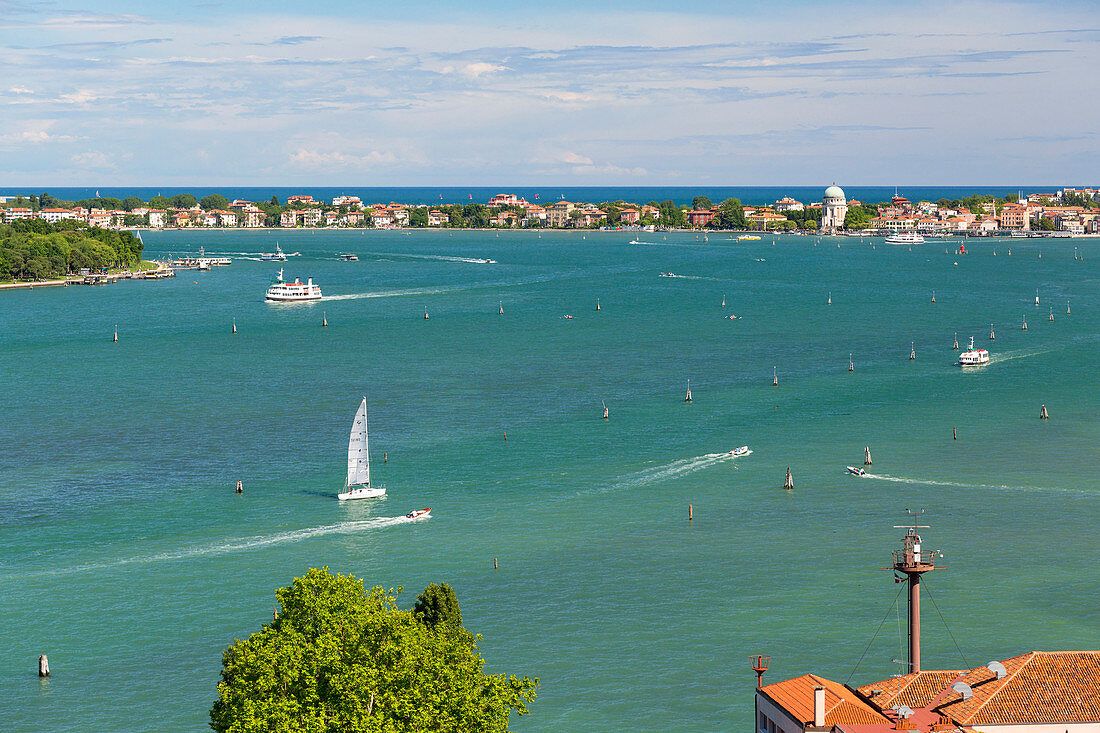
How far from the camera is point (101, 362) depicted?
130 m

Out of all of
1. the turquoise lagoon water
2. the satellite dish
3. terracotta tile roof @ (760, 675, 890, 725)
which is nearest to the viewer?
terracotta tile roof @ (760, 675, 890, 725)

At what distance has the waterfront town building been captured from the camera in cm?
3231

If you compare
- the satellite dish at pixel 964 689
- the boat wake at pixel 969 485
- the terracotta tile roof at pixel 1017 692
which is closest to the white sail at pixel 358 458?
the boat wake at pixel 969 485

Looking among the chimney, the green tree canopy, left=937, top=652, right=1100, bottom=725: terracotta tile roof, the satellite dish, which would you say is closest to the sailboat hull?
the green tree canopy

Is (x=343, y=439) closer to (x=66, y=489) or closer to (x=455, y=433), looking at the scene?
(x=455, y=433)

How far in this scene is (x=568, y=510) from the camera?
71438 mm

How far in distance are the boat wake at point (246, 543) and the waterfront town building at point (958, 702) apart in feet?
116

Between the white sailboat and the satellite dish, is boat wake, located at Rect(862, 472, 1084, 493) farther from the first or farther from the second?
the satellite dish

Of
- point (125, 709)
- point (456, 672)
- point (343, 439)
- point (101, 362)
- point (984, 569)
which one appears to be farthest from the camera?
point (101, 362)

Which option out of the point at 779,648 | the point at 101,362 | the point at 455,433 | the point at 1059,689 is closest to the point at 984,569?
the point at 779,648

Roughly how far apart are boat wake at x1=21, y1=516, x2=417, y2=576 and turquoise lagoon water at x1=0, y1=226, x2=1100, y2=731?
0.68ft

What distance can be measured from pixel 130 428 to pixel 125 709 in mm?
49962

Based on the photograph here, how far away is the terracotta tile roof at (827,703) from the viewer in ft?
107

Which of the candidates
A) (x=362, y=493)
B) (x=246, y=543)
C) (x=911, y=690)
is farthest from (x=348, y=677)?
(x=362, y=493)
